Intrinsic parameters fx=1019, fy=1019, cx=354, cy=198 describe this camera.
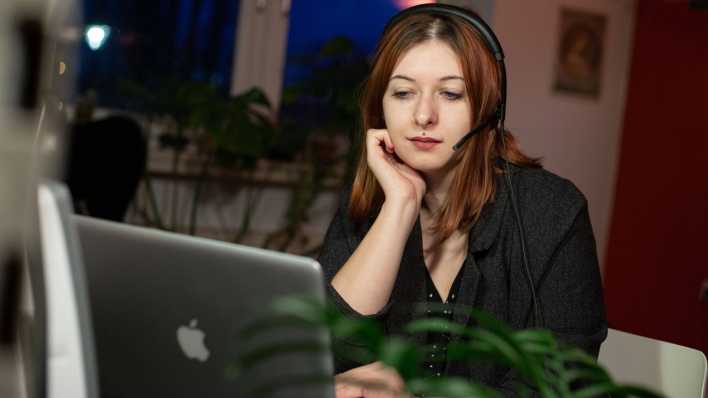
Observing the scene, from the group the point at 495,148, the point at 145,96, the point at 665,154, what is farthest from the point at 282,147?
the point at 495,148

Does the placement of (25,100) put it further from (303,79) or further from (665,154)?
(665,154)

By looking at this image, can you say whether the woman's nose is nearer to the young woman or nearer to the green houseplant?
the young woman

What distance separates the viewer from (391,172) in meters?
1.76

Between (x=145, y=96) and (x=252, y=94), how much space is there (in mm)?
455

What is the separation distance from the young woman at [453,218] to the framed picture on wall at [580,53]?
9.38ft

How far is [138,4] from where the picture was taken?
4.20 m

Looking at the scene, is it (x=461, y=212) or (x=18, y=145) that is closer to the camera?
(x=18, y=145)

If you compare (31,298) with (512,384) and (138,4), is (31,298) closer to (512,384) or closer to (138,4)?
(512,384)

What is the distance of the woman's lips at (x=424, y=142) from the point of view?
174cm

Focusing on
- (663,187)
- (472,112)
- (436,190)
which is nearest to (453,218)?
(436,190)

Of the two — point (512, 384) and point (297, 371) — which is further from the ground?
point (297, 371)

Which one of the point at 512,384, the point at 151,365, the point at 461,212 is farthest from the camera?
the point at 461,212

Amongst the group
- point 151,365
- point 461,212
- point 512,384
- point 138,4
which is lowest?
point 512,384

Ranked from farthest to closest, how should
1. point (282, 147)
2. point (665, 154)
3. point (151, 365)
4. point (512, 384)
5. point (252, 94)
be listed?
point (665, 154), point (282, 147), point (252, 94), point (512, 384), point (151, 365)
